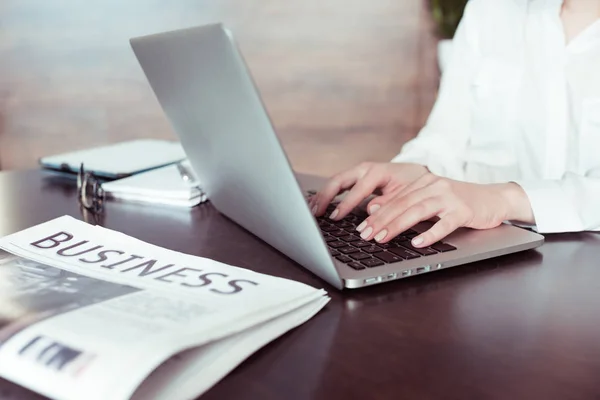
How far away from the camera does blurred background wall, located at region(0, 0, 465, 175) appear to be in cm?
241

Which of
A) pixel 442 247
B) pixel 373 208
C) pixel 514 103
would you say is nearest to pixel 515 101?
pixel 514 103

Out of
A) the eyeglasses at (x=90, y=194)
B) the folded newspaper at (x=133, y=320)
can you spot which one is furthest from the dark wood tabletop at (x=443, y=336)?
the eyeglasses at (x=90, y=194)

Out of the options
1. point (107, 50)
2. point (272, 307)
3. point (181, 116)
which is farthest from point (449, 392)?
point (107, 50)

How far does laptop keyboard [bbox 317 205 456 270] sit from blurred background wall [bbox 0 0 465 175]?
74.8 inches

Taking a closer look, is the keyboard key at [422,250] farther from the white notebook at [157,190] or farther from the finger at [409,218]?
the white notebook at [157,190]

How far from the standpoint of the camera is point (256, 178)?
0.68 m

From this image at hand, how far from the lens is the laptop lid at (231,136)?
574 mm

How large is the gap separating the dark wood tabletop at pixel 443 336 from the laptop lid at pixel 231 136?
0.04 m

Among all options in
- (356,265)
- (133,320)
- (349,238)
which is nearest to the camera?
(133,320)

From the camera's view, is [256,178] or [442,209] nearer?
[256,178]

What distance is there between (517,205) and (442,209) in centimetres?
17

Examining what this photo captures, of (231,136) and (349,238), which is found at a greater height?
(231,136)

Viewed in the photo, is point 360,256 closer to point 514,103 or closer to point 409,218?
point 409,218

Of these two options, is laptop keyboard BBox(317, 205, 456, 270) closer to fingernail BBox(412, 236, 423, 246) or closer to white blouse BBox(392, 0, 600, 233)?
fingernail BBox(412, 236, 423, 246)
